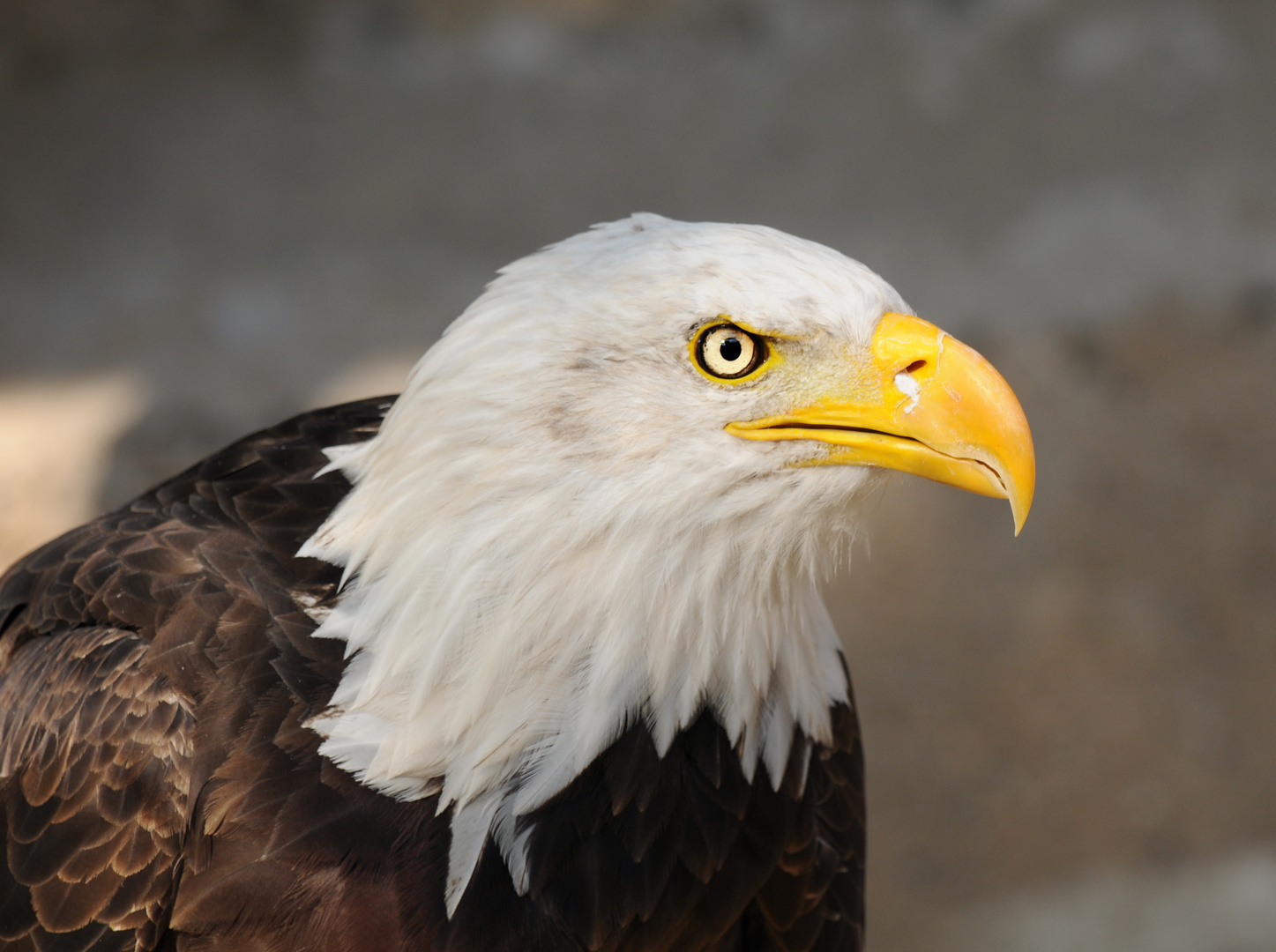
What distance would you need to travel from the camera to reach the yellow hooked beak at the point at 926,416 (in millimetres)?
1510

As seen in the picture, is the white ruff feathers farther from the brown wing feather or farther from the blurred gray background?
the blurred gray background

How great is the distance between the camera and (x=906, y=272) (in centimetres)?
453

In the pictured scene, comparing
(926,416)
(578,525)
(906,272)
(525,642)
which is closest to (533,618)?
(525,642)

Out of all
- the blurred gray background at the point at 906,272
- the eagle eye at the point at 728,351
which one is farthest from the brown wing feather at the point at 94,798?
the blurred gray background at the point at 906,272

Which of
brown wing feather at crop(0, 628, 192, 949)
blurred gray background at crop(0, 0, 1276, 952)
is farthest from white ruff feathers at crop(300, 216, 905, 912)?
blurred gray background at crop(0, 0, 1276, 952)

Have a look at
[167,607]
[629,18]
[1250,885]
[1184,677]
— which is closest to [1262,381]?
[1184,677]

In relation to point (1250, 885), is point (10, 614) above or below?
below

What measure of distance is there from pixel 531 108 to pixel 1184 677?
3.36 metres

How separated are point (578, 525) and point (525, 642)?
0.58 feet

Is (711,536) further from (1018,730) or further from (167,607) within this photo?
(1018,730)

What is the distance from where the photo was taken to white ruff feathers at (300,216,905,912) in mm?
1516

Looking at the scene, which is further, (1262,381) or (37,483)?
(1262,381)

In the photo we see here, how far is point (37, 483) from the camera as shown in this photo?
3.90m

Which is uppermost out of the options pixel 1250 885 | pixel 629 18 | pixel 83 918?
pixel 629 18
